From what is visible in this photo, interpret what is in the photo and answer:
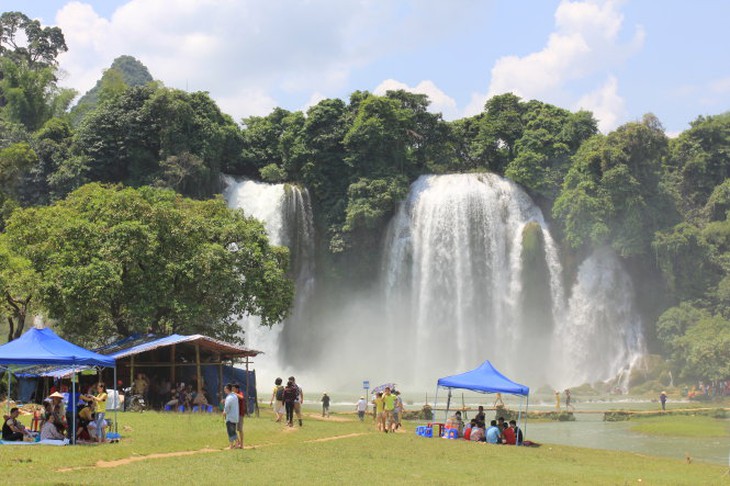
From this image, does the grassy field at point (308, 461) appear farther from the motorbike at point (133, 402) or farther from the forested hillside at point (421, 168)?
the forested hillside at point (421, 168)

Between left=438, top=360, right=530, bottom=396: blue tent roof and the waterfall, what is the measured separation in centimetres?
3069

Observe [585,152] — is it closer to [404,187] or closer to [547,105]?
[547,105]

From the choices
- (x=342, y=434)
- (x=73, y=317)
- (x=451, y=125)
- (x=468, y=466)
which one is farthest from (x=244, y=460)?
(x=451, y=125)

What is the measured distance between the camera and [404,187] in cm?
5800

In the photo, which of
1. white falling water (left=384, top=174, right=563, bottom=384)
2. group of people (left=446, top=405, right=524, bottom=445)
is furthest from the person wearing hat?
white falling water (left=384, top=174, right=563, bottom=384)

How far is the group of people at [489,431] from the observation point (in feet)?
77.7

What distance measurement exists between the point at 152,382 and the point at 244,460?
1385cm

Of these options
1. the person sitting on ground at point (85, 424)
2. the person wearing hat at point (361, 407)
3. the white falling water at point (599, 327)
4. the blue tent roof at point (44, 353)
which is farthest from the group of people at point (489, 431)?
the white falling water at point (599, 327)

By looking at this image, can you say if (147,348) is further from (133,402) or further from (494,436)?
(494,436)

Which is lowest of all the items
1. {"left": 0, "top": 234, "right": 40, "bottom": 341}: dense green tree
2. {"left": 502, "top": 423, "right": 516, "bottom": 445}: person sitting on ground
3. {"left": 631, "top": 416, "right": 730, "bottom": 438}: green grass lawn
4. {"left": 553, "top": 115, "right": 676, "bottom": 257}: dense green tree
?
{"left": 631, "top": 416, "right": 730, "bottom": 438}: green grass lawn

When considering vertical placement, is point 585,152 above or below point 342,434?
above

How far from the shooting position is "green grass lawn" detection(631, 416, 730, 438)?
3344cm

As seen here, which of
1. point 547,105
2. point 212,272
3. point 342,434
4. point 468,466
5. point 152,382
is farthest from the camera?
point 547,105

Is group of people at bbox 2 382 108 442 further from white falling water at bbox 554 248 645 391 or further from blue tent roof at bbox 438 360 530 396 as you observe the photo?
white falling water at bbox 554 248 645 391
